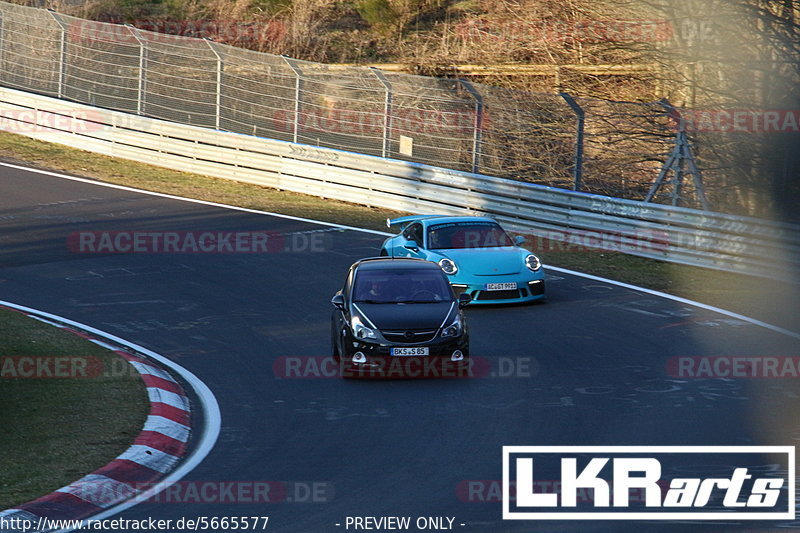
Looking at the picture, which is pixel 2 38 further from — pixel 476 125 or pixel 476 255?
pixel 476 255

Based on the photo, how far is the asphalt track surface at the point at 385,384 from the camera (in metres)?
9.03

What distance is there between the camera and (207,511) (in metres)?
8.34

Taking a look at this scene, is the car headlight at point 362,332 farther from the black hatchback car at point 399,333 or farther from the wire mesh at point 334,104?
the wire mesh at point 334,104

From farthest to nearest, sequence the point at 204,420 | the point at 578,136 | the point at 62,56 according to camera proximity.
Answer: the point at 62,56
the point at 578,136
the point at 204,420

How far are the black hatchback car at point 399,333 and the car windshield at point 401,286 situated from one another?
0.01 m

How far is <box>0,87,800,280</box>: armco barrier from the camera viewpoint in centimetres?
1856

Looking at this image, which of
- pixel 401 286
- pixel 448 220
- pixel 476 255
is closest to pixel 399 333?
pixel 401 286

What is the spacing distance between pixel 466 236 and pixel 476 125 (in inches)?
277

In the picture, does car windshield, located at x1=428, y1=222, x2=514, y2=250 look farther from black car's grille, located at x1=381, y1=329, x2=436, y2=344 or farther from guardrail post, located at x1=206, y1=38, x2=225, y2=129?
guardrail post, located at x1=206, y1=38, x2=225, y2=129

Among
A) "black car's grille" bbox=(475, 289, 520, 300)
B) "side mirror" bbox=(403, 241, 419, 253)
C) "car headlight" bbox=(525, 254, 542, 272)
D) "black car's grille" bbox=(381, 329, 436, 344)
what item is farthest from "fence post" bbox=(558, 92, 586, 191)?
"black car's grille" bbox=(381, 329, 436, 344)

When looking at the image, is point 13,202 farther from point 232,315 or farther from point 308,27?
point 308,27

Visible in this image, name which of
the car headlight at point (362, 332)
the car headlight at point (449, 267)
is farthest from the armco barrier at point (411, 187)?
the car headlight at point (362, 332)

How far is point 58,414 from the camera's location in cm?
1111

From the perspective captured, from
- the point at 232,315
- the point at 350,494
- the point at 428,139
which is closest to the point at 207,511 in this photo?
the point at 350,494
